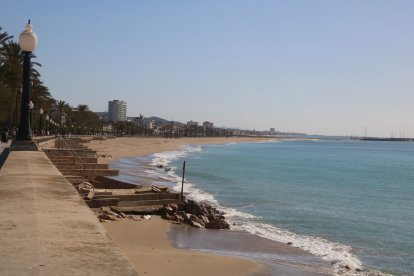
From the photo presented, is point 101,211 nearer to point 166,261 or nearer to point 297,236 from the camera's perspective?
point 166,261

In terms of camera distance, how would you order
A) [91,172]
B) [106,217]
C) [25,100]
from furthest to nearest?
[91,172]
[25,100]
[106,217]

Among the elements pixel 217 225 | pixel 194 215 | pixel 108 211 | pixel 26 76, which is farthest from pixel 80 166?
pixel 217 225

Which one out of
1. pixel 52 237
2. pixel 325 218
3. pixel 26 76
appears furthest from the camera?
pixel 325 218

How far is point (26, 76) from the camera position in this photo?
18.3 m

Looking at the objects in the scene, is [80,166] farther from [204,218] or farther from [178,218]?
[204,218]

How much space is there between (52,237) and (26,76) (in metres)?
14.5

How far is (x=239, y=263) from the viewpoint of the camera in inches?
517

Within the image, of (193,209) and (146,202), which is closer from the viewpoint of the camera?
(146,202)

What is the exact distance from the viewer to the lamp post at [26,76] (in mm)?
17406

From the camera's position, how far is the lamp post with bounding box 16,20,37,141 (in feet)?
57.1

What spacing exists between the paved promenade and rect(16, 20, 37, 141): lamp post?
10252 mm

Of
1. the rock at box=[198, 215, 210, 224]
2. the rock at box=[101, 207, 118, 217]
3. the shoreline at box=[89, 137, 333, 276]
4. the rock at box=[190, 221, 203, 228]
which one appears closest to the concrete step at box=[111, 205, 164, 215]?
the rock at box=[101, 207, 118, 217]

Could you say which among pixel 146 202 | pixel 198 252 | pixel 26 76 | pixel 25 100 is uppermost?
pixel 26 76

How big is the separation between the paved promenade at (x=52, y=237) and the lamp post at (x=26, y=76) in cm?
1025
